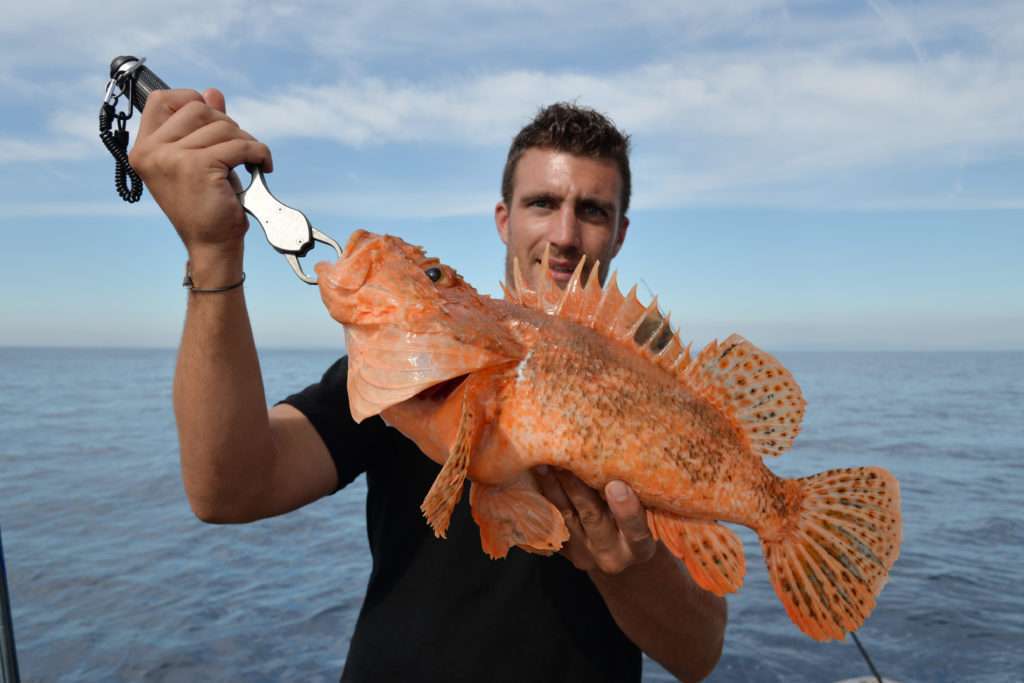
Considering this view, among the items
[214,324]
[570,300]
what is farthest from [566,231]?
[214,324]

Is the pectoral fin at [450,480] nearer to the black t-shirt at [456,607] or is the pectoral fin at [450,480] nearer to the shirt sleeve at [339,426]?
the black t-shirt at [456,607]

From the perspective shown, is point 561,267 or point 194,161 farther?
point 561,267

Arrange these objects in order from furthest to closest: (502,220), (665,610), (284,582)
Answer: (284,582) < (502,220) < (665,610)


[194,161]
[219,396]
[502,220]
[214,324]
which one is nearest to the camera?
[194,161]

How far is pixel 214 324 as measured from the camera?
239 cm

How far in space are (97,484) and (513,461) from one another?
15.8m

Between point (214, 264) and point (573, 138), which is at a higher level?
point (573, 138)

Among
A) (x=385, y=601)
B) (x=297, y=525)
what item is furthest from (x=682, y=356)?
(x=297, y=525)

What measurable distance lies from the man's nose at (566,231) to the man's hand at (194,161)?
239 centimetres

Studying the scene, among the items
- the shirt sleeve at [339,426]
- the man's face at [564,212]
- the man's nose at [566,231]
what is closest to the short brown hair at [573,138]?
the man's face at [564,212]

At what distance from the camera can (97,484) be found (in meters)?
14.6

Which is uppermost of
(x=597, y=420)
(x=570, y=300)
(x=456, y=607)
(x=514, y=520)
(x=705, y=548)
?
(x=570, y=300)

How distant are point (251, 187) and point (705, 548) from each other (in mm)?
2111

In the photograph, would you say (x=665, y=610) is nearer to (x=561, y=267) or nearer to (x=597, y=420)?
(x=597, y=420)
